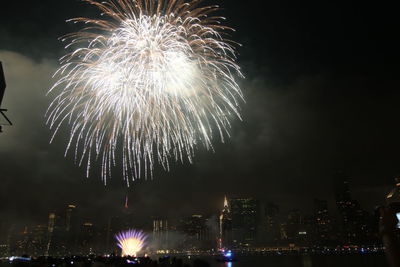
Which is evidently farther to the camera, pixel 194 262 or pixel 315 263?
pixel 315 263

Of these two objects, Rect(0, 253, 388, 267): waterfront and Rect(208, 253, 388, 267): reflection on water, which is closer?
Rect(0, 253, 388, 267): waterfront

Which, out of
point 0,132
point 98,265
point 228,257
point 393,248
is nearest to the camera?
point 393,248

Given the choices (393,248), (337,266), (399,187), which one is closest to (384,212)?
(393,248)

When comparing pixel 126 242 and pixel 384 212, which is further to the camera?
pixel 126 242

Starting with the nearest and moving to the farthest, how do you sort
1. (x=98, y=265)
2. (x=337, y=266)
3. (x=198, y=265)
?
1. (x=198, y=265)
2. (x=98, y=265)
3. (x=337, y=266)

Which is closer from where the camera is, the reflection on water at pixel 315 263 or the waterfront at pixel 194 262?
the waterfront at pixel 194 262

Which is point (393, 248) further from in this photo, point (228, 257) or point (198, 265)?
point (228, 257)

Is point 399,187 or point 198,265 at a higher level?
point 399,187

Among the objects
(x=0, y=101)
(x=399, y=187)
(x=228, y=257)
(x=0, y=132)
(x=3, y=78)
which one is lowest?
(x=228, y=257)

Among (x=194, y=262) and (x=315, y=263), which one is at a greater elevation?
(x=194, y=262)
